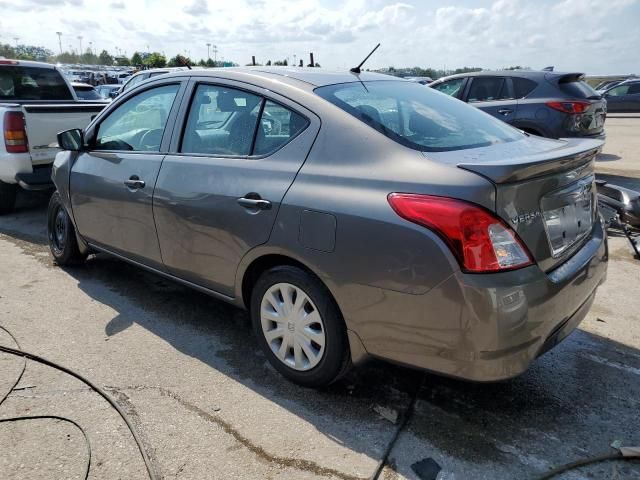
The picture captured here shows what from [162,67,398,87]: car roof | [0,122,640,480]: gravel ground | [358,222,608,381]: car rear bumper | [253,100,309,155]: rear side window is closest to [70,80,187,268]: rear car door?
[162,67,398,87]: car roof

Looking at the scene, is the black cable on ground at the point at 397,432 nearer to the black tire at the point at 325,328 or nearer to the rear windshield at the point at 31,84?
the black tire at the point at 325,328

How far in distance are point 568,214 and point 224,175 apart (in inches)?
73.6

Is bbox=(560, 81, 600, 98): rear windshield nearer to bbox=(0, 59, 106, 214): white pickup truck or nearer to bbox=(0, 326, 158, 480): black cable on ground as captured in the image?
bbox=(0, 59, 106, 214): white pickup truck

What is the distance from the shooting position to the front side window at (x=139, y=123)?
3.74 metres

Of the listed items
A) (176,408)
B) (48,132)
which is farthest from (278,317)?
(48,132)

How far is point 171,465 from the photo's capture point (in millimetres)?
2467

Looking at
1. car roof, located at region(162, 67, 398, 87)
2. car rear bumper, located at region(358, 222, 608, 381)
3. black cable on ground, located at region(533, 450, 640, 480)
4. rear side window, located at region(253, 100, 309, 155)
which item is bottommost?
black cable on ground, located at region(533, 450, 640, 480)

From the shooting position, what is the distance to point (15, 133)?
238 inches

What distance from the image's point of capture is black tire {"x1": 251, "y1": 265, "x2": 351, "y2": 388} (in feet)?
8.97

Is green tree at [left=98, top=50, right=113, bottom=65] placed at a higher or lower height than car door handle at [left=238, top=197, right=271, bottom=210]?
higher

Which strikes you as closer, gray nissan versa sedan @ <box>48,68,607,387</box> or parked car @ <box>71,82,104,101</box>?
gray nissan versa sedan @ <box>48,68,607,387</box>

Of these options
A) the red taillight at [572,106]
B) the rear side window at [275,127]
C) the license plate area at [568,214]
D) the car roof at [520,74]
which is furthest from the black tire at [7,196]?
the red taillight at [572,106]

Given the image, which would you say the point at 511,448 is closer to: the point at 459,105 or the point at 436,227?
the point at 436,227

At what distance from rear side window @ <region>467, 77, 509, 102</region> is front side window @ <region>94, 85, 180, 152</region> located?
6483 mm
